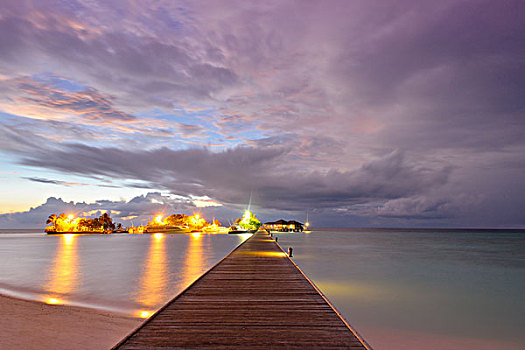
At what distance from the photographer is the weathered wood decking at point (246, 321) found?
638cm

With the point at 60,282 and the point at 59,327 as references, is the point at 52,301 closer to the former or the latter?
the point at 59,327

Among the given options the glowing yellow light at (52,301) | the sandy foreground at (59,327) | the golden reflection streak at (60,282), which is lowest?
the golden reflection streak at (60,282)

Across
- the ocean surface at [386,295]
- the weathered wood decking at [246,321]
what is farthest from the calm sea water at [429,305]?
the weathered wood decking at [246,321]

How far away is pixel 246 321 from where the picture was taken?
766cm

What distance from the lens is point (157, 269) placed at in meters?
25.9

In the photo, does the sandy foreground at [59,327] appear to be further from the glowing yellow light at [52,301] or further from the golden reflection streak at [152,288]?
the golden reflection streak at [152,288]

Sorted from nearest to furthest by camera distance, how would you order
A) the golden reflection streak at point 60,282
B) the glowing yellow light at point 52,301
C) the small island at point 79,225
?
the glowing yellow light at point 52,301, the golden reflection streak at point 60,282, the small island at point 79,225

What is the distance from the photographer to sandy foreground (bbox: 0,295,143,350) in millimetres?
9008

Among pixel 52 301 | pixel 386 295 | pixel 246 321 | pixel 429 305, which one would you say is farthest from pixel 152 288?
pixel 429 305

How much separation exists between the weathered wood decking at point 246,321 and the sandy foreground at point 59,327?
96.5 inches

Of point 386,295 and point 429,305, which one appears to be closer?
point 429,305

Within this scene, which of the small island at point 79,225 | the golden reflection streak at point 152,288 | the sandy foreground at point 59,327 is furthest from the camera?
the small island at point 79,225

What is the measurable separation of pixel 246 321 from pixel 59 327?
6.73 m

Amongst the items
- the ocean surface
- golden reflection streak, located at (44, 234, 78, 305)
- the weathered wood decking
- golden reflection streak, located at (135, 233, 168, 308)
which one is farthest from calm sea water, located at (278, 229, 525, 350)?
golden reflection streak, located at (44, 234, 78, 305)
